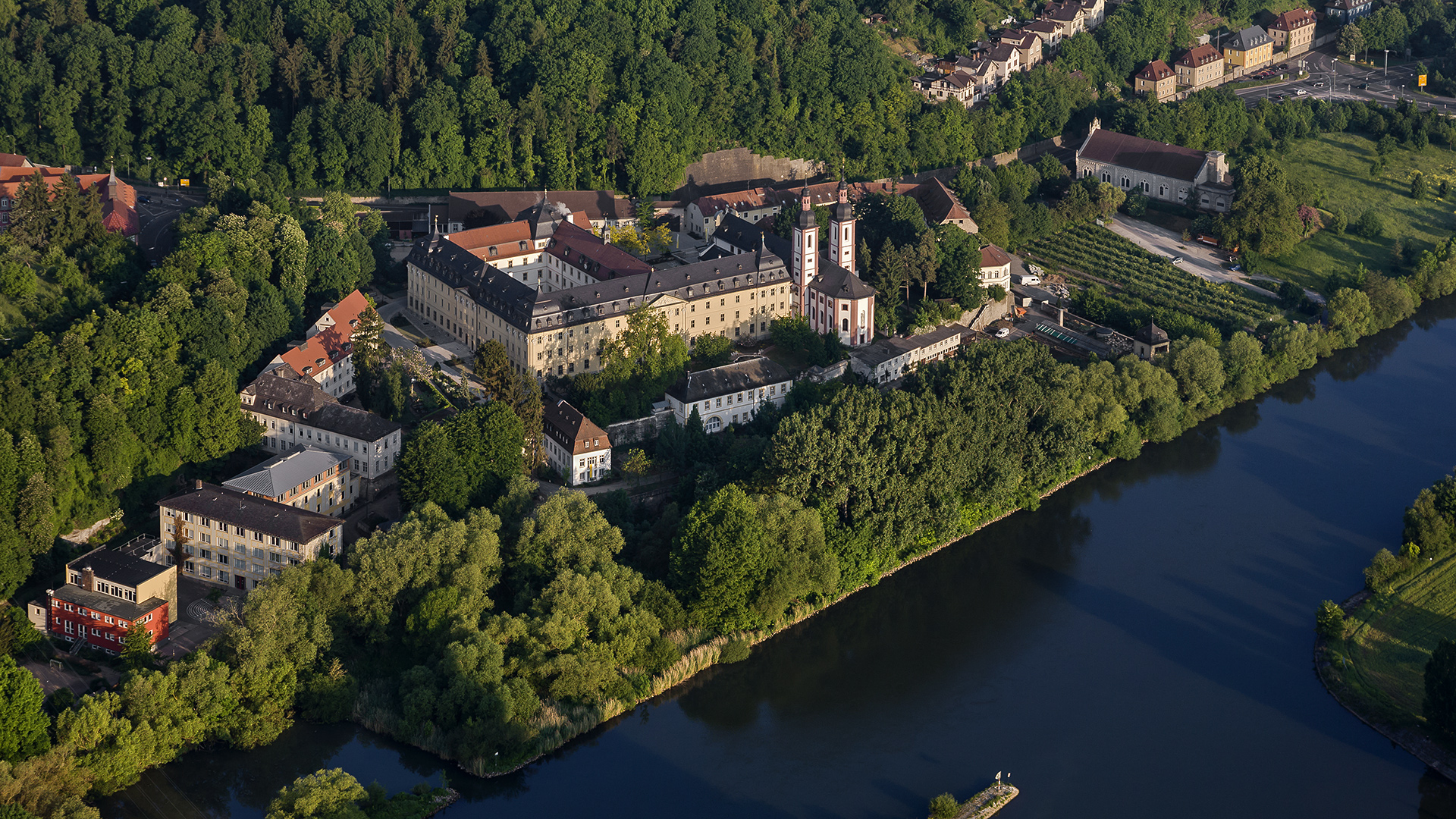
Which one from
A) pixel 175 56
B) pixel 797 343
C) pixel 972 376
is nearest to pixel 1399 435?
pixel 972 376

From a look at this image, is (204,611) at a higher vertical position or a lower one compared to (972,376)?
lower

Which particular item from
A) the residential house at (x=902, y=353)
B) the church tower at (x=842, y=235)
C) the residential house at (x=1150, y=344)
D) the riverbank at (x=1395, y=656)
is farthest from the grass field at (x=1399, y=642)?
the church tower at (x=842, y=235)

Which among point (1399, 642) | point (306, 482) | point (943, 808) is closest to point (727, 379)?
point (306, 482)

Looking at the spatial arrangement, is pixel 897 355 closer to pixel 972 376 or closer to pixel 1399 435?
pixel 972 376

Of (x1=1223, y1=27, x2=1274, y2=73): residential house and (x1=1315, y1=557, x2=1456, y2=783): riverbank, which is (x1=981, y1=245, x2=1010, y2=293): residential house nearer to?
(x1=1315, y1=557, x2=1456, y2=783): riverbank

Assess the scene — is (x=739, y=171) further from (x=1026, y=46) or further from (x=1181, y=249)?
(x=1181, y=249)

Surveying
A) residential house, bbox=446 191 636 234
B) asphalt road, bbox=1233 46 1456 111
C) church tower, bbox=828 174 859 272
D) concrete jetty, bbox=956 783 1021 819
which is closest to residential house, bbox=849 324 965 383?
church tower, bbox=828 174 859 272
